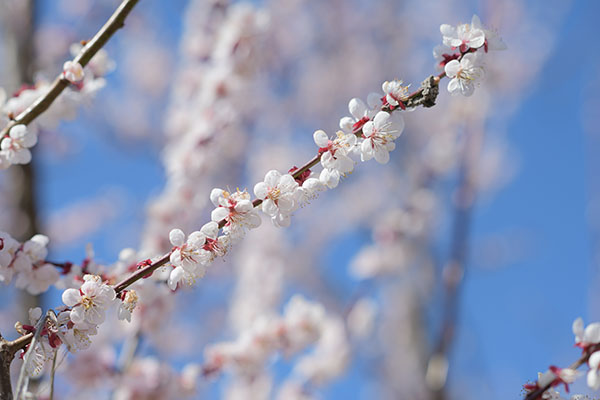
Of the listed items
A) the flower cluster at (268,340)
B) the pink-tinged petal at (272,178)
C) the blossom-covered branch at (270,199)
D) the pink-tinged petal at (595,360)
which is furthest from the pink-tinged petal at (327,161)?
the flower cluster at (268,340)

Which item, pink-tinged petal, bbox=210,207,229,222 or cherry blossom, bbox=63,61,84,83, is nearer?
pink-tinged petal, bbox=210,207,229,222

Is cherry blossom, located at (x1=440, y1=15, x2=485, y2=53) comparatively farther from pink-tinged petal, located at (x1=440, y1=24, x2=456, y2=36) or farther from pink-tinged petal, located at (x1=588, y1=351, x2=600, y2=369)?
pink-tinged petal, located at (x1=588, y1=351, x2=600, y2=369)

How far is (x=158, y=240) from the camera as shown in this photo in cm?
265

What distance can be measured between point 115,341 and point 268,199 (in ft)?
9.54

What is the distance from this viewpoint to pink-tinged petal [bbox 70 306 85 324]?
111cm

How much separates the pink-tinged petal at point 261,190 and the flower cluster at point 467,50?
47 centimetres

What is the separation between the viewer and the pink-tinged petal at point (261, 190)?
3.87 ft

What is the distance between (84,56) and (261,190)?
60 centimetres

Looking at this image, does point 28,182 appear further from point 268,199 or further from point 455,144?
point 455,144

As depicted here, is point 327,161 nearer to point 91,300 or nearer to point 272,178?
point 272,178

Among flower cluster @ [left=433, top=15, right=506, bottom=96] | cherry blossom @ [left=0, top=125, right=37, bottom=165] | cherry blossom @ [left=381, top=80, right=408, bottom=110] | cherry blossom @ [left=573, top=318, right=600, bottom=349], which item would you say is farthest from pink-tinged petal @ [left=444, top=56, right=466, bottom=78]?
cherry blossom @ [left=0, top=125, right=37, bottom=165]

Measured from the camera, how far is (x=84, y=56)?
4.45ft

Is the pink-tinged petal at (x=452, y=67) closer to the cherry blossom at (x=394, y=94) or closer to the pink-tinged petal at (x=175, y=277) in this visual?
the cherry blossom at (x=394, y=94)

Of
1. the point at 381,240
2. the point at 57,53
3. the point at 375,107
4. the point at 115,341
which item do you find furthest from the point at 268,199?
the point at 57,53
